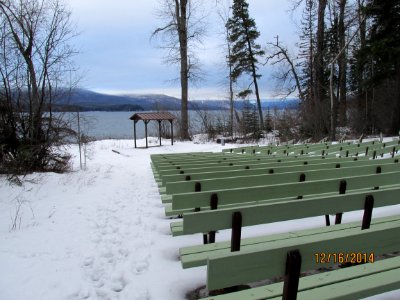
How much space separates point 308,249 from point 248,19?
33.3m

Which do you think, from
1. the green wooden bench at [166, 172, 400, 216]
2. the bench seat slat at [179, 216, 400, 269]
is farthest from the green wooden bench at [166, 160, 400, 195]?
the bench seat slat at [179, 216, 400, 269]

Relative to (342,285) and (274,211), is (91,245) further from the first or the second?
(342,285)

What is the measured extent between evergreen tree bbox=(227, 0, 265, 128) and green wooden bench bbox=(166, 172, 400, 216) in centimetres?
2867

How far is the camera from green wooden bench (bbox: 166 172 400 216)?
130 inches

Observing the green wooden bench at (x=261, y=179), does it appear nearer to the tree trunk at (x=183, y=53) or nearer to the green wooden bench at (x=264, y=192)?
the green wooden bench at (x=264, y=192)

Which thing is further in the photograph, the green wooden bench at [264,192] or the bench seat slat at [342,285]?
the green wooden bench at [264,192]

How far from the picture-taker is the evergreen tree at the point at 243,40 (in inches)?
1267

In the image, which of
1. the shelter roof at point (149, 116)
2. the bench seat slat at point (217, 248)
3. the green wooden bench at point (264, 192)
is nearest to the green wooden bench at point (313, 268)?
the bench seat slat at point (217, 248)

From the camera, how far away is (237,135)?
28547 millimetres

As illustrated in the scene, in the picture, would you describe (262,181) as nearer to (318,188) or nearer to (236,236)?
(318,188)

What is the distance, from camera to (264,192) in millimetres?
3465

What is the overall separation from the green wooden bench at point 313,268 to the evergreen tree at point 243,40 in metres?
30.7

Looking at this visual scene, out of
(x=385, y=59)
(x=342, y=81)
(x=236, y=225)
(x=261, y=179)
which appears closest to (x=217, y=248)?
(x=236, y=225)

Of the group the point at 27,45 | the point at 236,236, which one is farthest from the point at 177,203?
the point at 27,45
